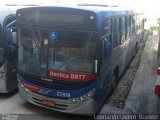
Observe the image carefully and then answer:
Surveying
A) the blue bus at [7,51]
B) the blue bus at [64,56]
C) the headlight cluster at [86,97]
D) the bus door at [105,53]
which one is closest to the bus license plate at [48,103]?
the blue bus at [64,56]

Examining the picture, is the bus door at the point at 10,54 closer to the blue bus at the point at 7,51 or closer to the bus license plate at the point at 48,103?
the blue bus at the point at 7,51

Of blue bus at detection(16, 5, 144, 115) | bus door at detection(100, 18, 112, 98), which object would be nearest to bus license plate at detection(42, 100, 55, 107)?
blue bus at detection(16, 5, 144, 115)

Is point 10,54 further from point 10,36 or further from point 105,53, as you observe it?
point 105,53

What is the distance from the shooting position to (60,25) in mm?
6785

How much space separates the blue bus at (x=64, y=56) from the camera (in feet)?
21.9

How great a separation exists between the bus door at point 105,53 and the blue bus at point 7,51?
2.39m

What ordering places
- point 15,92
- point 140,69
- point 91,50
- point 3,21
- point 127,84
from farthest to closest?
point 140,69 < point 127,84 < point 15,92 < point 3,21 < point 91,50

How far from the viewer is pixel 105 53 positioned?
276 inches

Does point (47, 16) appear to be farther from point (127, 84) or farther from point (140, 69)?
point (140, 69)

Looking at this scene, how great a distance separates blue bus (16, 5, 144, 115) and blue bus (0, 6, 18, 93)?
3.22 feet

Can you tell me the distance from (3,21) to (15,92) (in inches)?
85.7

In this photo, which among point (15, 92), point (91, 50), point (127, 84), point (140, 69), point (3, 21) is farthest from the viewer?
point (140, 69)

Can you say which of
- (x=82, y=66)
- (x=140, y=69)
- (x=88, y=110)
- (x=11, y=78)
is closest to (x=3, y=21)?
(x=11, y=78)

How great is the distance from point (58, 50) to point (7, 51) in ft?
6.88
